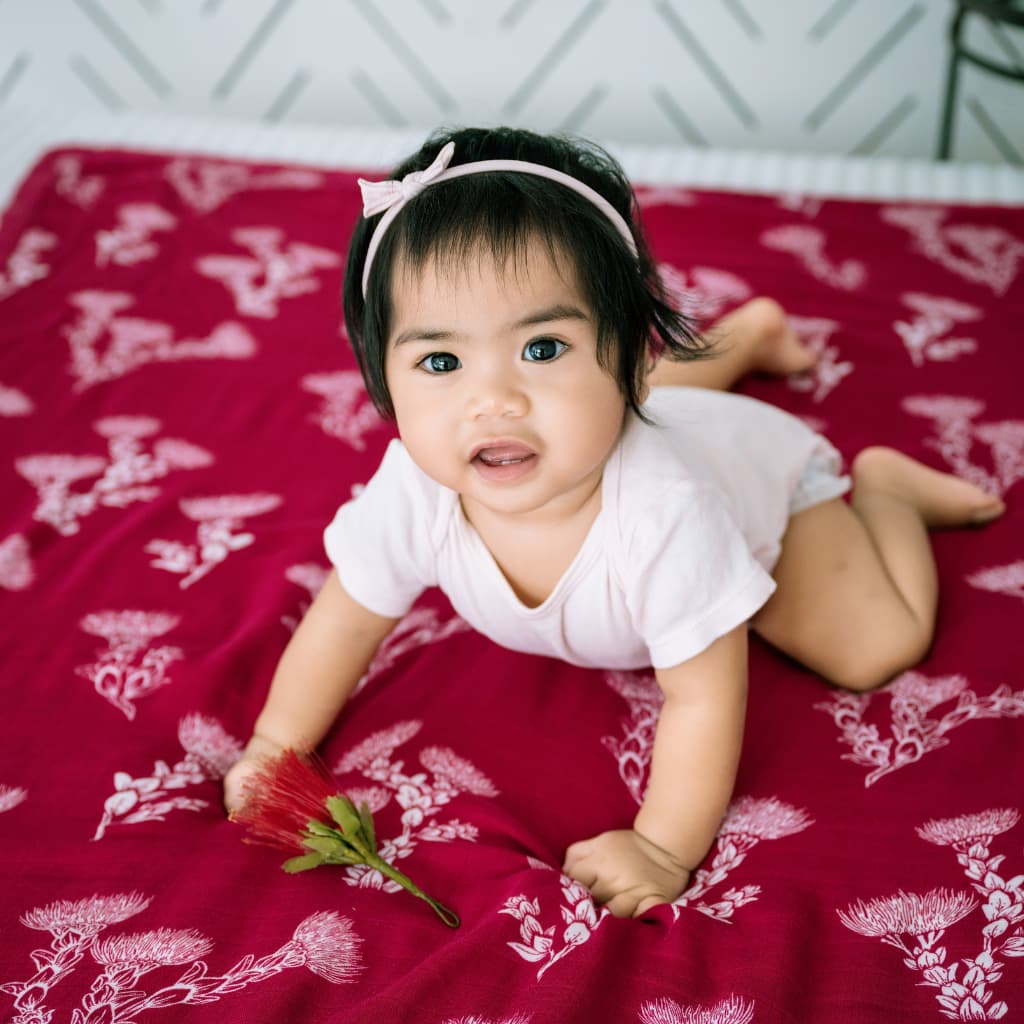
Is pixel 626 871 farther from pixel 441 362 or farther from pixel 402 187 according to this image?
pixel 402 187

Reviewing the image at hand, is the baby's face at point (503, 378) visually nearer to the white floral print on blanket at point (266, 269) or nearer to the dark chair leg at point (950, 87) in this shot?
the white floral print on blanket at point (266, 269)

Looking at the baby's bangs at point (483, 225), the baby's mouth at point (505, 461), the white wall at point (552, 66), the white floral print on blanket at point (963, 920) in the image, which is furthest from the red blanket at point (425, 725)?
the white wall at point (552, 66)

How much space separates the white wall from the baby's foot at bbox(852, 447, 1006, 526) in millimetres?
1430

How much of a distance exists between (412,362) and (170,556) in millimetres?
508

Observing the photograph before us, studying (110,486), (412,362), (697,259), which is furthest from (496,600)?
(697,259)

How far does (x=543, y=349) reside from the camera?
81cm

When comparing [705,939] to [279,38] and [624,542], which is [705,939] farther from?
[279,38]

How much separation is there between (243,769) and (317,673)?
0.10 meters

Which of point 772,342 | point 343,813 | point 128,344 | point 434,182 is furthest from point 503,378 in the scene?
point 128,344

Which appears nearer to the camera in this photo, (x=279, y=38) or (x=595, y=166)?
(x=595, y=166)

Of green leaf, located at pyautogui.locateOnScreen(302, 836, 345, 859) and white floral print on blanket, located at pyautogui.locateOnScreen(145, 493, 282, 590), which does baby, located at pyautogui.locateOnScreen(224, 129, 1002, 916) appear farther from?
white floral print on blanket, located at pyautogui.locateOnScreen(145, 493, 282, 590)

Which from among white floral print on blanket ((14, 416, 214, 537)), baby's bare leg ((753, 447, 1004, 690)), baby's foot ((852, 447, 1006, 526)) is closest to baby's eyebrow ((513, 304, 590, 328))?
baby's bare leg ((753, 447, 1004, 690))

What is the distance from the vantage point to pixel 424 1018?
2.45 ft

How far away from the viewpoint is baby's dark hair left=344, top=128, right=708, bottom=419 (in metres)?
0.80
